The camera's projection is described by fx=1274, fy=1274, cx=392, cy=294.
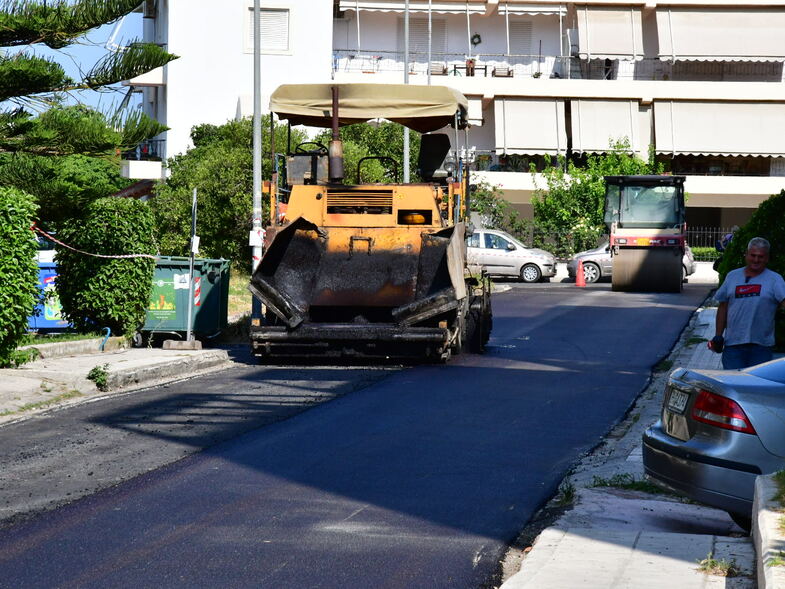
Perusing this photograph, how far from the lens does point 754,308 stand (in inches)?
425

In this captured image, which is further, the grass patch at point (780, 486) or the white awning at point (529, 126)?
the white awning at point (529, 126)

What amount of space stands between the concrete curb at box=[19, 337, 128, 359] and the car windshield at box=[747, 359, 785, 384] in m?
10.9

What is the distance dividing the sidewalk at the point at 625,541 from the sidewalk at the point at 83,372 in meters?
6.03

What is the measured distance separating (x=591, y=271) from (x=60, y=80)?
89.1 ft

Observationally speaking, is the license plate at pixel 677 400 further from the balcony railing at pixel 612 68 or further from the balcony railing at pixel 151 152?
the balcony railing at pixel 612 68

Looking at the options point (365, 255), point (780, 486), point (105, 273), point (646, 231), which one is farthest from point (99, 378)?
point (646, 231)

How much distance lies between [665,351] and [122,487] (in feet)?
40.8

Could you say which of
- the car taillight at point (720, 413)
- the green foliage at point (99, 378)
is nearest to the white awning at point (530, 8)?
the green foliage at point (99, 378)

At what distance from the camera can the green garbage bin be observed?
19109mm

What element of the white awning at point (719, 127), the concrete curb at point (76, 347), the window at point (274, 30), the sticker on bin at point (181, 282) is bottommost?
the concrete curb at point (76, 347)

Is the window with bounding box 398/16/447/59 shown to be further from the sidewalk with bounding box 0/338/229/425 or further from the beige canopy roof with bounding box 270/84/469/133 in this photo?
the sidewalk with bounding box 0/338/229/425

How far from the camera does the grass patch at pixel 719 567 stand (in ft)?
20.3

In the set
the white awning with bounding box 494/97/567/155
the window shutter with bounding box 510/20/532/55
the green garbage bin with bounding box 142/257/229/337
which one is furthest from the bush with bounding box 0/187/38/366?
the window shutter with bounding box 510/20/532/55

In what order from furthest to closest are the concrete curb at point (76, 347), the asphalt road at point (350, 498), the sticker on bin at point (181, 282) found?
the sticker on bin at point (181, 282) < the concrete curb at point (76, 347) < the asphalt road at point (350, 498)
